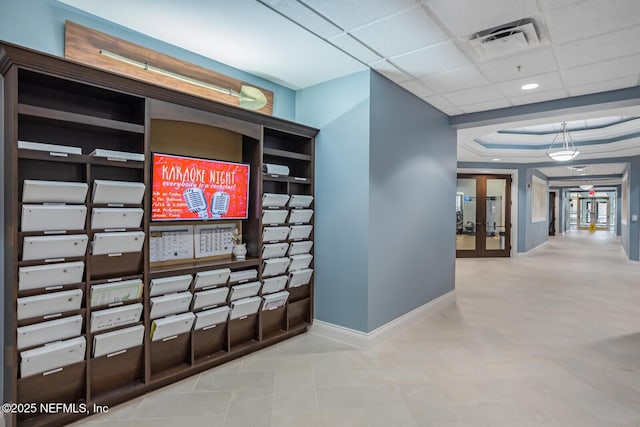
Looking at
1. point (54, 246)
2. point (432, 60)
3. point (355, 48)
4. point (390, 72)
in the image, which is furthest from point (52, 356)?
point (432, 60)

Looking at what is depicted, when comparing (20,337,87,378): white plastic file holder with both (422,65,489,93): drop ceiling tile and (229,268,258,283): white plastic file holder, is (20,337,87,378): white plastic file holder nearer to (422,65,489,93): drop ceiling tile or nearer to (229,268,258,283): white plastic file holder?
(229,268,258,283): white plastic file holder

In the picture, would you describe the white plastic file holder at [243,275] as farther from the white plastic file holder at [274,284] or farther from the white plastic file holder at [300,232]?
the white plastic file holder at [300,232]

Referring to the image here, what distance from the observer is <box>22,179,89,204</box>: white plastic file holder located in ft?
6.73

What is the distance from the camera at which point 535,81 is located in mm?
3711

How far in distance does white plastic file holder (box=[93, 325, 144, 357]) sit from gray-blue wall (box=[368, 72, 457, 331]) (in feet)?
6.96

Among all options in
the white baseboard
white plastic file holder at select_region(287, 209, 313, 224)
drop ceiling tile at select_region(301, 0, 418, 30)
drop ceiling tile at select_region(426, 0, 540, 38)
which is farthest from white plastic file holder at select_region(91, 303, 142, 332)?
drop ceiling tile at select_region(426, 0, 540, 38)

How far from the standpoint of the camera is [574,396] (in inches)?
104

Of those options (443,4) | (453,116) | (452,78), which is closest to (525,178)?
(453,116)

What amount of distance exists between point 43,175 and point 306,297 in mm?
2638

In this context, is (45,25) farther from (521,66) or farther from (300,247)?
(521,66)

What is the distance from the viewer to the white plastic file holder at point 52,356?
6.74 ft

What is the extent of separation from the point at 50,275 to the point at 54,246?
0.59 ft

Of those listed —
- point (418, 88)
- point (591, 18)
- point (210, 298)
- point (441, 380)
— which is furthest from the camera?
point (418, 88)

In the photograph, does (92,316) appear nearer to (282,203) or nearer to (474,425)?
(282,203)
